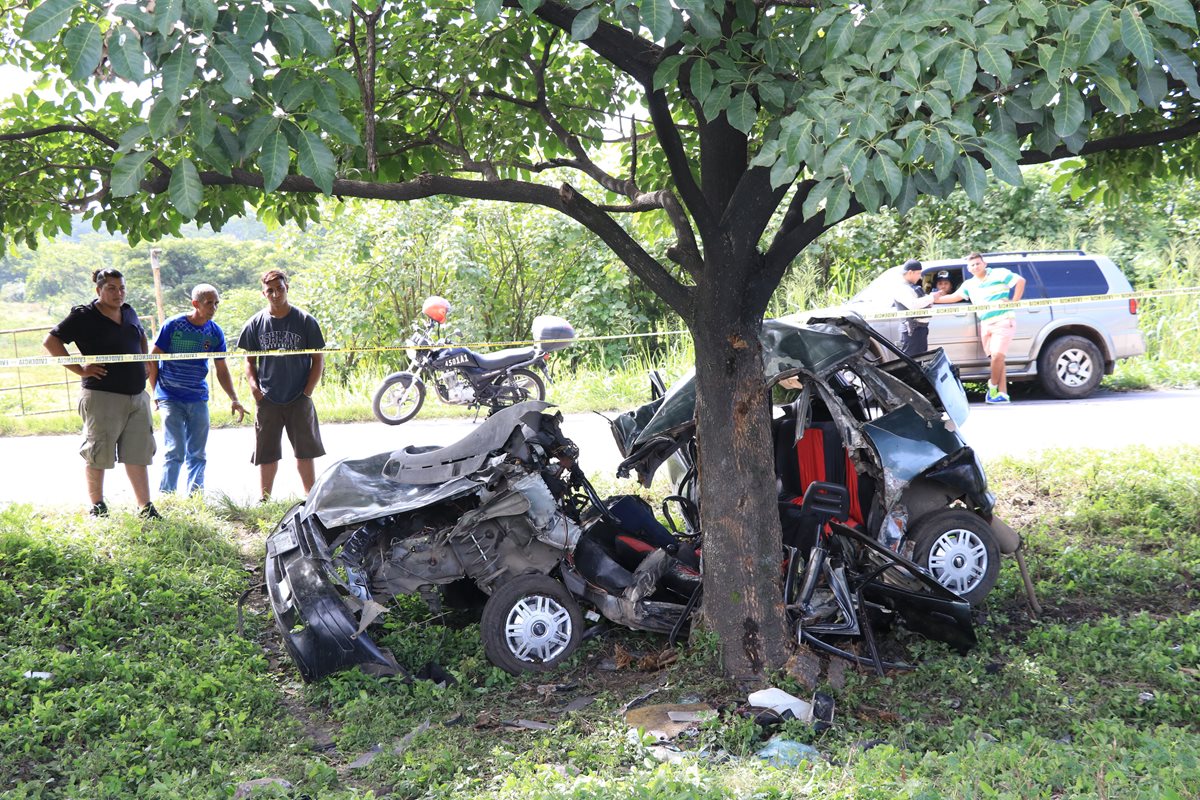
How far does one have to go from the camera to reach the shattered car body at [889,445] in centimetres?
596

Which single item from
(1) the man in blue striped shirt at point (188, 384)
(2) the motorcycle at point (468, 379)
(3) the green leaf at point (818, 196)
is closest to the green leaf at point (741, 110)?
(3) the green leaf at point (818, 196)

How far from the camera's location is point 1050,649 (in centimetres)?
544

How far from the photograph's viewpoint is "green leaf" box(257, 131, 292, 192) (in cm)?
342

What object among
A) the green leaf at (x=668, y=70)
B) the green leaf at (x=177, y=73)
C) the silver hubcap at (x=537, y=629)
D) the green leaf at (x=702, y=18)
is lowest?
the silver hubcap at (x=537, y=629)

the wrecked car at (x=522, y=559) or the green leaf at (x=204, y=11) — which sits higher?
the green leaf at (x=204, y=11)

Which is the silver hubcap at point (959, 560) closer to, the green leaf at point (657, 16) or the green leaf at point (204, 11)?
the green leaf at point (657, 16)

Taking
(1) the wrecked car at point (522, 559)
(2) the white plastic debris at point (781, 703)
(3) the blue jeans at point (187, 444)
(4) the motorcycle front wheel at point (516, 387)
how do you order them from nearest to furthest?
(2) the white plastic debris at point (781, 703)
(1) the wrecked car at point (522, 559)
(3) the blue jeans at point (187, 444)
(4) the motorcycle front wheel at point (516, 387)

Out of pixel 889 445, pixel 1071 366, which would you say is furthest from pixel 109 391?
pixel 1071 366

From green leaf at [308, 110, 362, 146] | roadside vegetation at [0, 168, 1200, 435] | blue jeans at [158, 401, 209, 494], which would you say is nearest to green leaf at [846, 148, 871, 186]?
green leaf at [308, 110, 362, 146]

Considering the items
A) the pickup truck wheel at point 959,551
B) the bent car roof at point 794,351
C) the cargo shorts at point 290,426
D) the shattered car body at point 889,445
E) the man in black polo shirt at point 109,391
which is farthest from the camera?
the cargo shorts at point 290,426

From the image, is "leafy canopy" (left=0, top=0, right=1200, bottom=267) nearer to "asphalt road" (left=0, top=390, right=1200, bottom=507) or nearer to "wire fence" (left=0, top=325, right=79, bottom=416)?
"asphalt road" (left=0, top=390, right=1200, bottom=507)

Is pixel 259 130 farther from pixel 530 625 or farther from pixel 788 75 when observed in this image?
pixel 530 625

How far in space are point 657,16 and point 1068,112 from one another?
145cm

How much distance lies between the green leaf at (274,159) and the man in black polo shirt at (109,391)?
15.4ft
